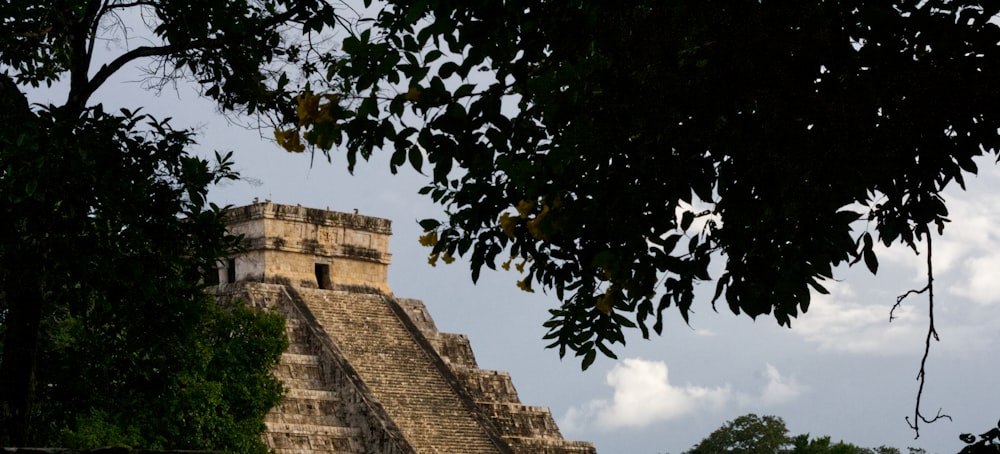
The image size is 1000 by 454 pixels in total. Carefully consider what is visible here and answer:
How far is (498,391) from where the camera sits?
32.5 m

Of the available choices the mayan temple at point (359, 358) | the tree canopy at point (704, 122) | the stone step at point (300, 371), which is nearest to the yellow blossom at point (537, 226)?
the tree canopy at point (704, 122)

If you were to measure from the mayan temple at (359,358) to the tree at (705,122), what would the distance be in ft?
70.8

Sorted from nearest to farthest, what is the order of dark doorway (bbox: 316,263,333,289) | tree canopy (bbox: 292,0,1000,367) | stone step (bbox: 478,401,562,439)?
tree canopy (bbox: 292,0,1000,367)
stone step (bbox: 478,401,562,439)
dark doorway (bbox: 316,263,333,289)

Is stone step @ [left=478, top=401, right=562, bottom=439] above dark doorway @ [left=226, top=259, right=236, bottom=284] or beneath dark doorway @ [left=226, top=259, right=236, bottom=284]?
beneath

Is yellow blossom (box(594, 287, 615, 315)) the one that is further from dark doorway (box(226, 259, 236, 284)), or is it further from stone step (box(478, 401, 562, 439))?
dark doorway (box(226, 259, 236, 284))

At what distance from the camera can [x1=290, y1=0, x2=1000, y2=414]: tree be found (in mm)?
5359

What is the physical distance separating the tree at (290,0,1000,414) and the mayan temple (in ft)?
70.8

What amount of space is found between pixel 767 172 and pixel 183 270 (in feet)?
19.1

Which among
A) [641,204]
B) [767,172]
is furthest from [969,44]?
[641,204]

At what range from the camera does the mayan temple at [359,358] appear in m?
28.4

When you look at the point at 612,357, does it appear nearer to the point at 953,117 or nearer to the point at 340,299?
the point at 953,117

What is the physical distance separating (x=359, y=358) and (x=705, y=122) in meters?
25.9

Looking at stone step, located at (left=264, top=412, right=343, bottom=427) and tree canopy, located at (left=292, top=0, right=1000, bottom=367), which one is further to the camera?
stone step, located at (left=264, top=412, right=343, bottom=427)

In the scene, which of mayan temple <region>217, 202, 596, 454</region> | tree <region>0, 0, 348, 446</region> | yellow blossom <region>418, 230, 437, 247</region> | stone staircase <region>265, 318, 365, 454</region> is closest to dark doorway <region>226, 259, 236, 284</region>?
mayan temple <region>217, 202, 596, 454</region>
